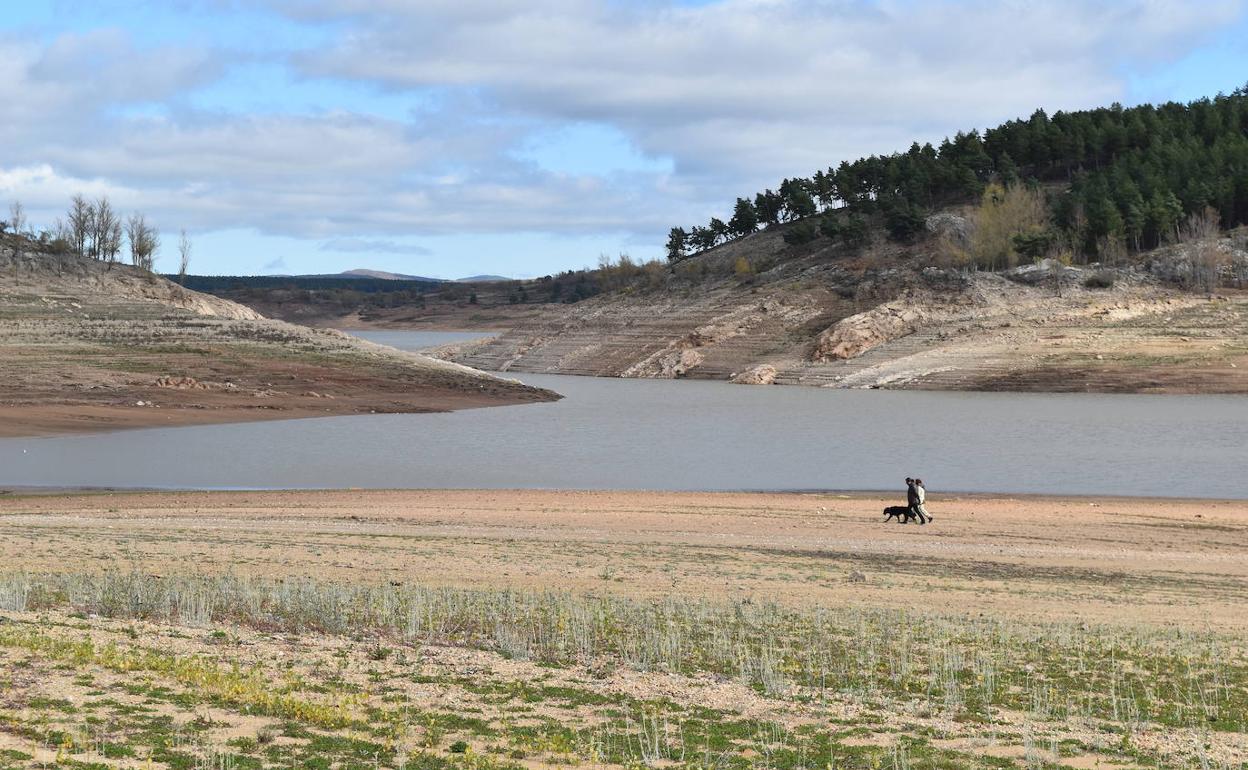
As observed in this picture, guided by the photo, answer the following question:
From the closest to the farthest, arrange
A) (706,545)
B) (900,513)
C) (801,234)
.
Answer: (706,545) < (900,513) < (801,234)

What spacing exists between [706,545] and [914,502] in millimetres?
6138

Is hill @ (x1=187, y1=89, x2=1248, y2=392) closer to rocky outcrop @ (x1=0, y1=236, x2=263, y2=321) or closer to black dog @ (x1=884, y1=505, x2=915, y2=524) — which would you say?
Result: rocky outcrop @ (x1=0, y1=236, x2=263, y2=321)

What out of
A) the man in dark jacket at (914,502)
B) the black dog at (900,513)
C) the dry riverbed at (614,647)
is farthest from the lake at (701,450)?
the dry riverbed at (614,647)

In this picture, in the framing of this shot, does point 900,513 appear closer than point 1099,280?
Yes

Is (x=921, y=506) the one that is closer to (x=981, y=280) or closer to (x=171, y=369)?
(x=171, y=369)

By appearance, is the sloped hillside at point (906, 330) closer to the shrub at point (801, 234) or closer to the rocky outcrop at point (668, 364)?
the rocky outcrop at point (668, 364)

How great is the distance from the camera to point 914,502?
30.8 meters

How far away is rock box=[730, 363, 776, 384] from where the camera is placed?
332 feet

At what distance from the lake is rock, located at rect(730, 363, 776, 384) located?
84.7ft

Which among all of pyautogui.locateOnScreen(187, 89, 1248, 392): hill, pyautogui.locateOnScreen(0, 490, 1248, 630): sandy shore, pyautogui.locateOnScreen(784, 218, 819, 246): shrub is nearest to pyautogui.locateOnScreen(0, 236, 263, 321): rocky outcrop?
pyautogui.locateOnScreen(187, 89, 1248, 392): hill

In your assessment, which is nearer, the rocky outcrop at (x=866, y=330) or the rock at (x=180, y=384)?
the rock at (x=180, y=384)

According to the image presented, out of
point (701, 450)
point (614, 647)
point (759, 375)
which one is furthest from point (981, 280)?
point (614, 647)

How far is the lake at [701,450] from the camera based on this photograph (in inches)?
1634

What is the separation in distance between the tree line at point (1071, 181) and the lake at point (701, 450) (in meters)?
39.0
